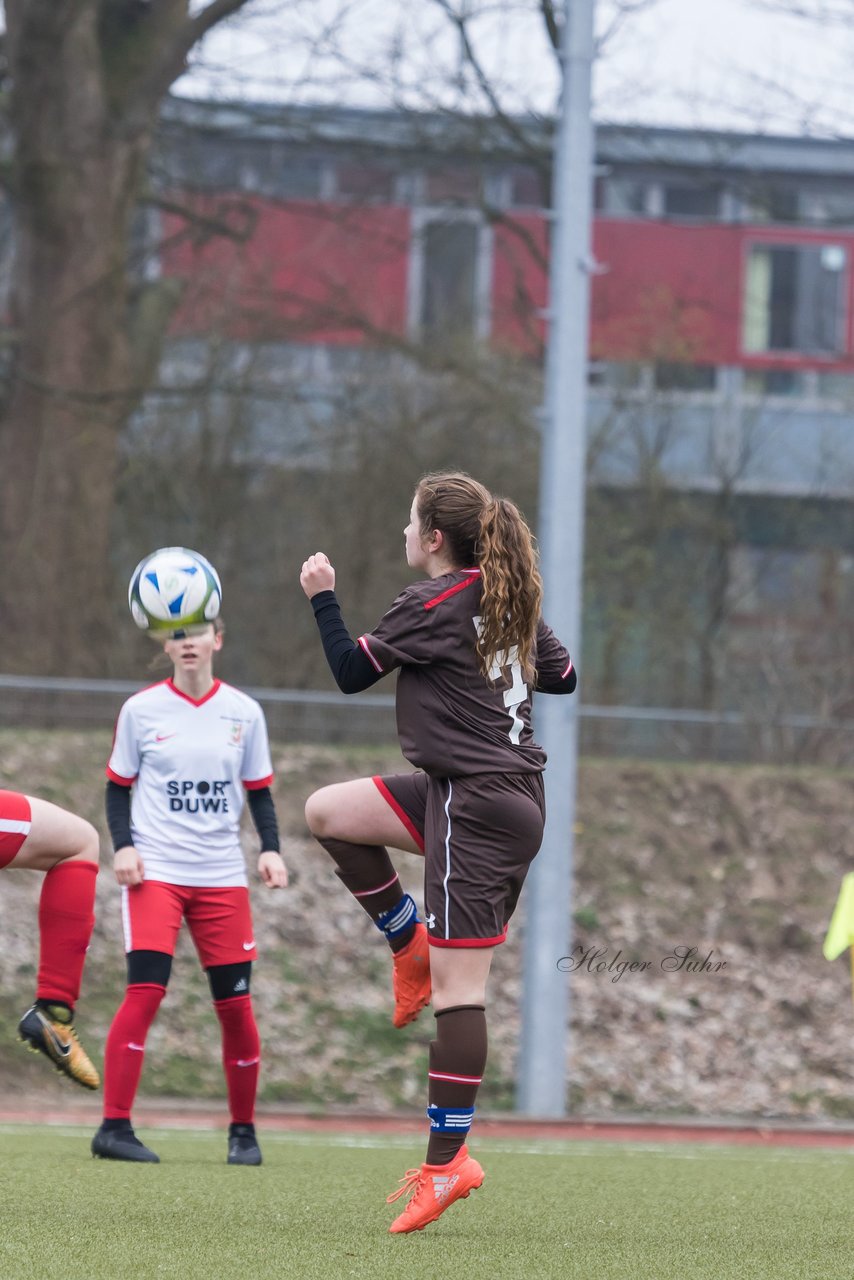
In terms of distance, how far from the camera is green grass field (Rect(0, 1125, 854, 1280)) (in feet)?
13.7

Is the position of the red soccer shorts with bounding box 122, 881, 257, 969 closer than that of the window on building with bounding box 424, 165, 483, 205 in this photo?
Yes

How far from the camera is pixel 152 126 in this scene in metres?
15.5

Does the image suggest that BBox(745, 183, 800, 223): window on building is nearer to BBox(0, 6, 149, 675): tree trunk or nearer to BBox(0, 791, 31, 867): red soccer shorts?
BBox(0, 6, 149, 675): tree trunk

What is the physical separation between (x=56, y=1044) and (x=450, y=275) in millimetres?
15878

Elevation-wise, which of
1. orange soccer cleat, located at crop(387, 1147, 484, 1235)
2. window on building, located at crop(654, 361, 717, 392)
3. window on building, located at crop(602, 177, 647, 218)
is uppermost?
window on building, located at crop(602, 177, 647, 218)

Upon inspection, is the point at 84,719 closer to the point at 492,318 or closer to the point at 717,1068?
the point at 717,1068

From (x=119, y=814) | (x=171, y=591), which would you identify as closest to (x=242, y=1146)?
(x=119, y=814)

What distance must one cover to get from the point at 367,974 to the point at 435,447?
6988 millimetres

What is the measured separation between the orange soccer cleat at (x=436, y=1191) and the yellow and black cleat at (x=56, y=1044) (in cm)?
132

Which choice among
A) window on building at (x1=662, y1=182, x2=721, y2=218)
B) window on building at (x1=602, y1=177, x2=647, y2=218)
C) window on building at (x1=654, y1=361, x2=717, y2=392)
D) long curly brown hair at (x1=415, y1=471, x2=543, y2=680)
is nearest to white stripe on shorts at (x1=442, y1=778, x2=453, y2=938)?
long curly brown hair at (x1=415, y1=471, x2=543, y2=680)

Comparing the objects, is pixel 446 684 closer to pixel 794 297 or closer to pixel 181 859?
pixel 181 859

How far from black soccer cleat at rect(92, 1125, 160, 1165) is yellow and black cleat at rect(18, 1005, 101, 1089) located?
95 cm

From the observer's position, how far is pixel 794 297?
22594mm

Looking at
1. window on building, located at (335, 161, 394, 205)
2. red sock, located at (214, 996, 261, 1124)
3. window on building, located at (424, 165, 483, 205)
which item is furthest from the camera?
window on building, located at (335, 161, 394, 205)
